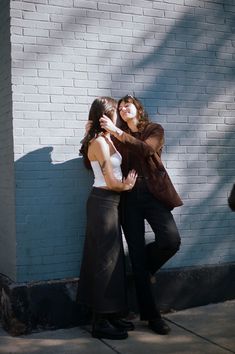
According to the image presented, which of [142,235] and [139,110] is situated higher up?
[139,110]

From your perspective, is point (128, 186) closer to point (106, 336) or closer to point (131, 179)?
point (131, 179)

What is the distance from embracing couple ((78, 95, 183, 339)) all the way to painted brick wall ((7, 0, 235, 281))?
34 centimetres

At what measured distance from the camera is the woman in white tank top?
384 centimetres

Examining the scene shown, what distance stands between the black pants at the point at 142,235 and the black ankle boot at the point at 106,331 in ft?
0.87

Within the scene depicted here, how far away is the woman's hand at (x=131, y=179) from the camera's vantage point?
391cm

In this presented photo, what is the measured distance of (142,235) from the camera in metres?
4.07

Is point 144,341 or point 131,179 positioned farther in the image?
point 131,179

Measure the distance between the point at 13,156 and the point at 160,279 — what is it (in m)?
1.75

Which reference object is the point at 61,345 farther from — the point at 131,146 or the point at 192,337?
the point at 131,146

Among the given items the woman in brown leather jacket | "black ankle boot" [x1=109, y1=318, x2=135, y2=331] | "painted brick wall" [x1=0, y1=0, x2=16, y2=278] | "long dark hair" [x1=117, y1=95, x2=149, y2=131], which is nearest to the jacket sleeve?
the woman in brown leather jacket

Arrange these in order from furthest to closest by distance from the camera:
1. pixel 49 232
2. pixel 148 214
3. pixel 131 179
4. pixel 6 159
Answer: pixel 6 159 < pixel 49 232 < pixel 148 214 < pixel 131 179

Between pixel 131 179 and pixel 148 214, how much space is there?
34 centimetres

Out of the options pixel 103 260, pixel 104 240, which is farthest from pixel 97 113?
pixel 103 260

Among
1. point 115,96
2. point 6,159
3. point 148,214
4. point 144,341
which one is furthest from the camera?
point 115,96
